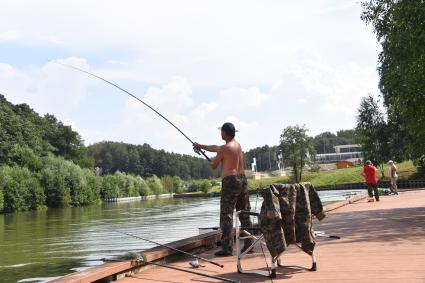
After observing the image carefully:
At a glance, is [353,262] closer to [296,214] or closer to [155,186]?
[296,214]

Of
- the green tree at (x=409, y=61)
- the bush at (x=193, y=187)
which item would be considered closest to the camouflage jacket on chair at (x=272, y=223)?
the green tree at (x=409, y=61)

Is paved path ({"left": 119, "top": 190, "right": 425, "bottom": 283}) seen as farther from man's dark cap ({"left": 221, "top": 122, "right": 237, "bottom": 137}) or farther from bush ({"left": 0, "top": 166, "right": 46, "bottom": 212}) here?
bush ({"left": 0, "top": 166, "right": 46, "bottom": 212})

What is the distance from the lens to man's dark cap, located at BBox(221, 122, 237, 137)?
777 cm

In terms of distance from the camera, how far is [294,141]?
294 ft

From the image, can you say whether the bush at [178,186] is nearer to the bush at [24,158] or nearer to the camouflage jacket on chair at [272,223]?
the bush at [24,158]

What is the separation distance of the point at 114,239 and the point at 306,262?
1361cm

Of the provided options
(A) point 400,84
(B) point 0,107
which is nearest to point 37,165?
(B) point 0,107

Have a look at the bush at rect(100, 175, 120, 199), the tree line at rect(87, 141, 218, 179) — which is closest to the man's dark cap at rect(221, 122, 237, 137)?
the bush at rect(100, 175, 120, 199)

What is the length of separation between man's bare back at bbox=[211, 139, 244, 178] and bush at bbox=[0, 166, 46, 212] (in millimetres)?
56985

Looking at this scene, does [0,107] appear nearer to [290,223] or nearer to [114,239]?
[114,239]

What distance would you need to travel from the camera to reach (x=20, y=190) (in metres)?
62.7

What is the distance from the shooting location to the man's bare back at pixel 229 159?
7652 mm

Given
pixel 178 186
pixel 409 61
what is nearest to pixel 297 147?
pixel 178 186

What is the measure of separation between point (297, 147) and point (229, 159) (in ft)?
271
